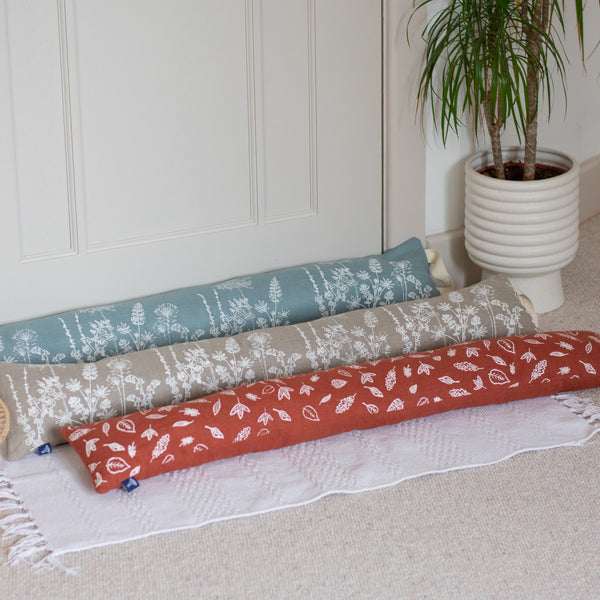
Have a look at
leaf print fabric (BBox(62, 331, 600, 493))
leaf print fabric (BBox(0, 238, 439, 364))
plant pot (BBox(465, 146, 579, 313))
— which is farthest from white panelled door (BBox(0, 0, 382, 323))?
leaf print fabric (BBox(62, 331, 600, 493))

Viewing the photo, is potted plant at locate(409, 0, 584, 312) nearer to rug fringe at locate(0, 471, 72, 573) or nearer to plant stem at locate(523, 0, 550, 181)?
plant stem at locate(523, 0, 550, 181)

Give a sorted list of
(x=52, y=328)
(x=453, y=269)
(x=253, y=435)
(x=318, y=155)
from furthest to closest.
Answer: (x=453, y=269), (x=318, y=155), (x=52, y=328), (x=253, y=435)

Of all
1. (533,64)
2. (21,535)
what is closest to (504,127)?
(533,64)

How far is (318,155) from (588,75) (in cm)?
112

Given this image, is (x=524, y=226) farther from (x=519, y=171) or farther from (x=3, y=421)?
(x=3, y=421)

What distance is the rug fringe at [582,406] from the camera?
6.57 ft

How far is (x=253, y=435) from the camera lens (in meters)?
1.84

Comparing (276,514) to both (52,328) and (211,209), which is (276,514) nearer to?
(52,328)

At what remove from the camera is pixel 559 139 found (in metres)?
2.99

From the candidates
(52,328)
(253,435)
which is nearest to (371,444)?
(253,435)

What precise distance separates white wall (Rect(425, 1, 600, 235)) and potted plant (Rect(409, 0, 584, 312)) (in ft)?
A: 0.21

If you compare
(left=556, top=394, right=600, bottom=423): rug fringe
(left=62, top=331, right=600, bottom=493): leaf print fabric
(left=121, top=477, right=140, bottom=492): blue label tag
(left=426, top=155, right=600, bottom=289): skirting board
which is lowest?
(left=121, top=477, right=140, bottom=492): blue label tag

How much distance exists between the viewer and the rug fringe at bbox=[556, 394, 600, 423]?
200 centimetres

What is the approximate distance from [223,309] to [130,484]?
553 mm
